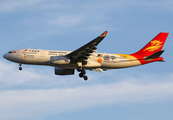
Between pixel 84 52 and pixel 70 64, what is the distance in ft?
11.9

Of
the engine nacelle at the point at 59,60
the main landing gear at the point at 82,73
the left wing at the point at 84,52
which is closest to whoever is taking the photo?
the left wing at the point at 84,52

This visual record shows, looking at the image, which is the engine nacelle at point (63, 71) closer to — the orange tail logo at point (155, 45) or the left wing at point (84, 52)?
the left wing at point (84, 52)

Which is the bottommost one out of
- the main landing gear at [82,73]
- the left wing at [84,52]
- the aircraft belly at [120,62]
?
the main landing gear at [82,73]

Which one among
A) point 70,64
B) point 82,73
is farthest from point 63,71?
point 70,64

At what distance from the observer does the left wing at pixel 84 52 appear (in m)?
47.4

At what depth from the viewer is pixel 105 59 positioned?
53688 mm

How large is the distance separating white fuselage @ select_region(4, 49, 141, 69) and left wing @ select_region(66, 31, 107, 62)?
1485mm

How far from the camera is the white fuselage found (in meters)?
51.7

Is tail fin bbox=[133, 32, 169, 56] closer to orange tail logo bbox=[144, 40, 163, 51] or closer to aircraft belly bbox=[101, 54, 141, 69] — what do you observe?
orange tail logo bbox=[144, 40, 163, 51]

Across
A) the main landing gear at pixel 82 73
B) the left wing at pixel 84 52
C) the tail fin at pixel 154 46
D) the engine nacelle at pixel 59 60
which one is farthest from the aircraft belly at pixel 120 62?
the engine nacelle at pixel 59 60

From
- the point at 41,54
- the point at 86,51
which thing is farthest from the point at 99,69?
the point at 41,54

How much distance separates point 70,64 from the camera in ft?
171

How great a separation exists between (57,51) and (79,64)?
4.49 meters

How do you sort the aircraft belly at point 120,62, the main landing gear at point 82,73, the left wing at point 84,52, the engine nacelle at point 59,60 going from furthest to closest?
the aircraft belly at point 120,62 → the main landing gear at point 82,73 → the engine nacelle at point 59,60 → the left wing at point 84,52
